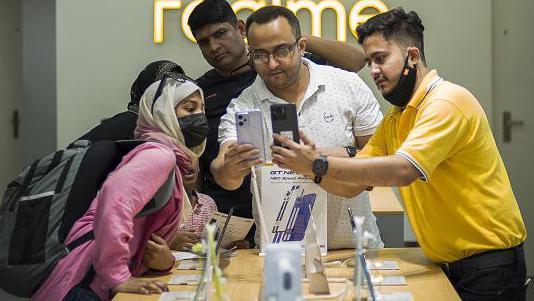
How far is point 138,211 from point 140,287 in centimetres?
22

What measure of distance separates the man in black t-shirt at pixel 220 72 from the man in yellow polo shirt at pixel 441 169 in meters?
0.89

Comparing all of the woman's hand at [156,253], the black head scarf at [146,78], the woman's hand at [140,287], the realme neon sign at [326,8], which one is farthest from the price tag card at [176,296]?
the realme neon sign at [326,8]

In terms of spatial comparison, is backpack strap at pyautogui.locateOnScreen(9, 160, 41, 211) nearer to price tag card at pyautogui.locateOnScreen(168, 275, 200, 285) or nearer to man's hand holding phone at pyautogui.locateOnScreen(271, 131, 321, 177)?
price tag card at pyautogui.locateOnScreen(168, 275, 200, 285)

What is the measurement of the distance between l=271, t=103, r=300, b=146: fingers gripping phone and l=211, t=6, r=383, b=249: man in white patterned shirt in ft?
1.05

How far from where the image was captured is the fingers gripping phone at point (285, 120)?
240 centimetres

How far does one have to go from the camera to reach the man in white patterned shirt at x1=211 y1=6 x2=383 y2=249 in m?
2.78

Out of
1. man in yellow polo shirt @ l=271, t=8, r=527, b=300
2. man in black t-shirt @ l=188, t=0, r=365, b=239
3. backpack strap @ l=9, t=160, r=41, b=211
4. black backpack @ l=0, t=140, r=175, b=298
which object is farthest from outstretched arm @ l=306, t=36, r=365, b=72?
backpack strap @ l=9, t=160, r=41, b=211

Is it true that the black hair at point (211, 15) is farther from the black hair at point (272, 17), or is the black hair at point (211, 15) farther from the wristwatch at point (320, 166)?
the wristwatch at point (320, 166)

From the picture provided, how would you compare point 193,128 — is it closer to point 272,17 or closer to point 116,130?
point 272,17

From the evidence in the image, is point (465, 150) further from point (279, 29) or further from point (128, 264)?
point (128, 264)

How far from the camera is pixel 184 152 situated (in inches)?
101

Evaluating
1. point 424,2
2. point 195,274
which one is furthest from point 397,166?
point 424,2

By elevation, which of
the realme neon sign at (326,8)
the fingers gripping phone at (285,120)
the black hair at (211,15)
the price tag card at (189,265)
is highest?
the realme neon sign at (326,8)

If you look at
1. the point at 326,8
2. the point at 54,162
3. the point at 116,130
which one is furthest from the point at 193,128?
the point at 326,8
